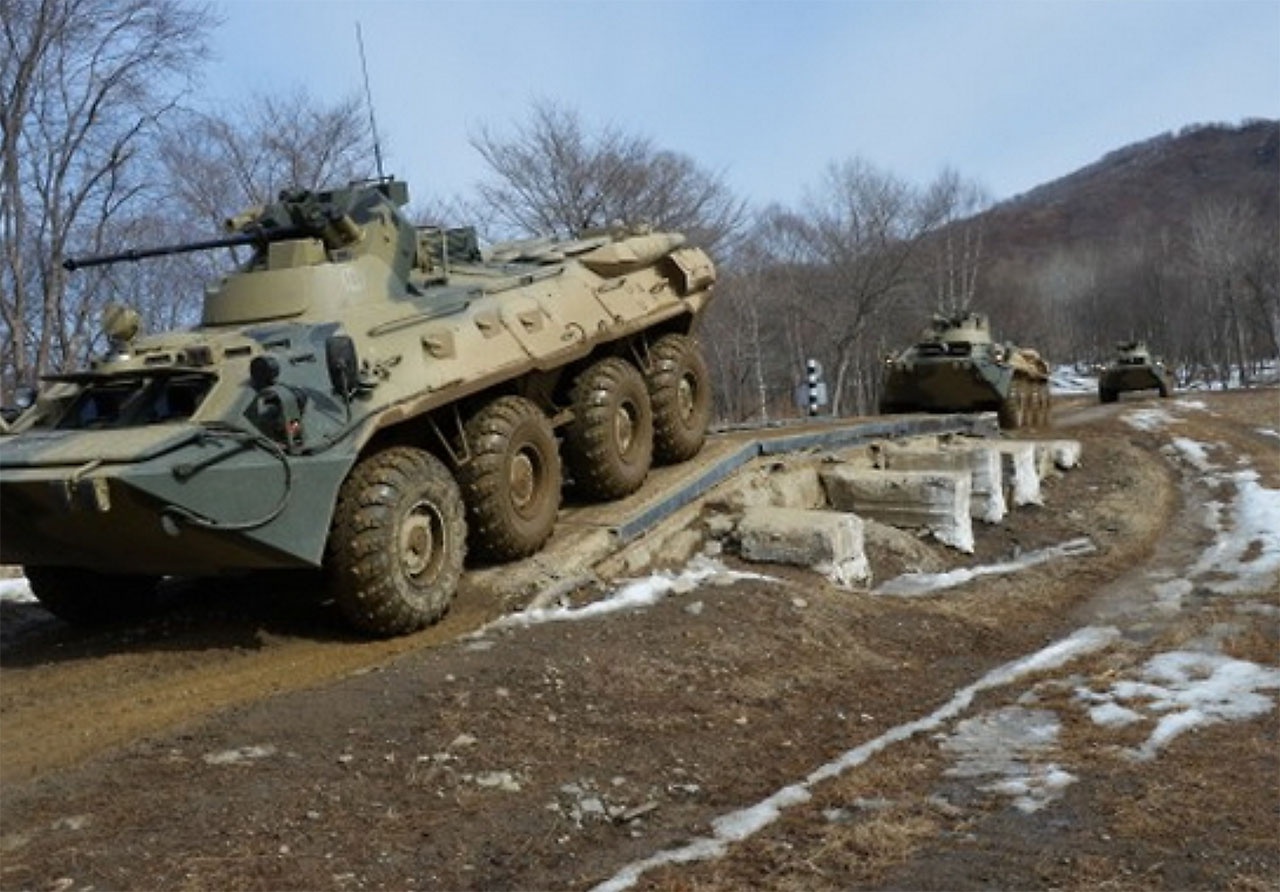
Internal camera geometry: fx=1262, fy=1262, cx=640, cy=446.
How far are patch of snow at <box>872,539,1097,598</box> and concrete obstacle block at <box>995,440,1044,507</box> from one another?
1397mm

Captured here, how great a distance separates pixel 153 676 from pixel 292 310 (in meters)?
2.38

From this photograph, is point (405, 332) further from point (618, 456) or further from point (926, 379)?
point (926, 379)

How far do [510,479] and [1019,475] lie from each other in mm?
7565

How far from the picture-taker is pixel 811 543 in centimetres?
927

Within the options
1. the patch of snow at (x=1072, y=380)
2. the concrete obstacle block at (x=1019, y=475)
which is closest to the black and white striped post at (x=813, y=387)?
the concrete obstacle block at (x=1019, y=475)

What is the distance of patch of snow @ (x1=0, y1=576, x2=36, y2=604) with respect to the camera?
8.77 meters

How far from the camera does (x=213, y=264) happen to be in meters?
26.4

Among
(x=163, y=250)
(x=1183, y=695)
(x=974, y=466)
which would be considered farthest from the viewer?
(x=974, y=466)

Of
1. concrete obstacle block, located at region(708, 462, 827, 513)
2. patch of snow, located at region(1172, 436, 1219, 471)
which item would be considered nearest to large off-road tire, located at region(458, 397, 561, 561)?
concrete obstacle block, located at region(708, 462, 827, 513)

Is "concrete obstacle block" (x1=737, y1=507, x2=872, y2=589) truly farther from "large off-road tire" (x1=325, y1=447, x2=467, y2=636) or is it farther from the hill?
the hill

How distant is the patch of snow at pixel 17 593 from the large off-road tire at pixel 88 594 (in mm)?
1004

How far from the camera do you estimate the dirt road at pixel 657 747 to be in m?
4.14

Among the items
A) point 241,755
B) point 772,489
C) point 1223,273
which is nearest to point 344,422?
point 241,755

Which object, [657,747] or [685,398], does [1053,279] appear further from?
[657,747]
